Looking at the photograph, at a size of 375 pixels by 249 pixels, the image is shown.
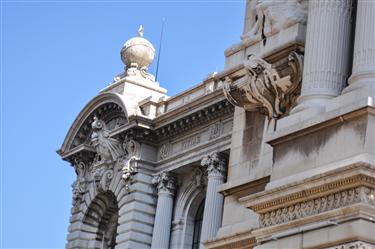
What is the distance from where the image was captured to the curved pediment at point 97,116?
161 ft

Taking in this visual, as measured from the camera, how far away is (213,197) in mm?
41969

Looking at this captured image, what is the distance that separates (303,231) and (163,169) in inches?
1197

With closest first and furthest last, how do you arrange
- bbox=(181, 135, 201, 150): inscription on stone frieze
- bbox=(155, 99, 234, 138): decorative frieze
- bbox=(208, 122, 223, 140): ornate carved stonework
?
bbox=(155, 99, 234, 138): decorative frieze, bbox=(208, 122, 223, 140): ornate carved stonework, bbox=(181, 135, 201, 150): inscription on stone frieze

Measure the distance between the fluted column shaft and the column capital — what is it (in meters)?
25.2

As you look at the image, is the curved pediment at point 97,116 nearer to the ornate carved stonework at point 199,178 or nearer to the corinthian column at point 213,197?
the ornate carved stonework at point 199,178

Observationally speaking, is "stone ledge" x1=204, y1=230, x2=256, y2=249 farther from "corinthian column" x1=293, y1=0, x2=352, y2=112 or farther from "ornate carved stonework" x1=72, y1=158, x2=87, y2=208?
"ornate carved stonework" x1=72, y1=158, x2=87, y2=208

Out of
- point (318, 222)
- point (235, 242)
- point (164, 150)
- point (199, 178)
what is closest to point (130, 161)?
point (164, 150)

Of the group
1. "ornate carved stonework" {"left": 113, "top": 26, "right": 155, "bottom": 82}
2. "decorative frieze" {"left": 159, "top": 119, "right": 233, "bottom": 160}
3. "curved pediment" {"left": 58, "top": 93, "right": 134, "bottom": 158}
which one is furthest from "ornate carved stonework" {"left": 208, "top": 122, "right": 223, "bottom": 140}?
"ornate carved stonework" {"left": 113, "top": 26, "right": 155, "bottom": 82}

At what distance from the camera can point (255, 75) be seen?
19766 millimetres

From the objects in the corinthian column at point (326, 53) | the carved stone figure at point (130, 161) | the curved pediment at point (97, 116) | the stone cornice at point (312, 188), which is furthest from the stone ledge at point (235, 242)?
the curved pediment at point (97, 116)

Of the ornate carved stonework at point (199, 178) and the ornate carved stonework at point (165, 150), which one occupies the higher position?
the ornate carved stonework at point (165, 150)

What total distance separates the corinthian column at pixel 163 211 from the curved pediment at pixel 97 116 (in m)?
3.46

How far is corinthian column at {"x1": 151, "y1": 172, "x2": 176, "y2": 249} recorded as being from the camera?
1802 inches

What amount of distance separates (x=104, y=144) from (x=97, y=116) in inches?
73.7
